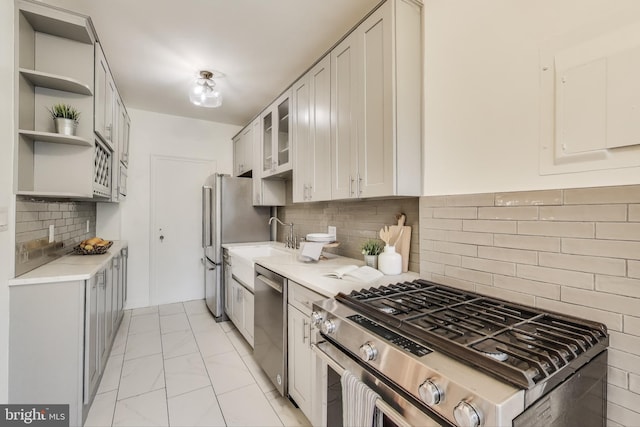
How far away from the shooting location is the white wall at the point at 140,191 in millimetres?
3615

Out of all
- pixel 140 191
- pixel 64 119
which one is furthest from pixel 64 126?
pixel 140 191

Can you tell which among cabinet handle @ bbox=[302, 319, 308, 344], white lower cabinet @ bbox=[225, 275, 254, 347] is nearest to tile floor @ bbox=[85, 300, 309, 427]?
white lower cabinet @ bbox=[225, 275, 254, 347]

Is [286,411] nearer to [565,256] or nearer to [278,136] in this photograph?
[565,256]

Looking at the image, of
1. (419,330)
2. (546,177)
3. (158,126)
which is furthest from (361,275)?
(158,126)

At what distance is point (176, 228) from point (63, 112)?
2353mm

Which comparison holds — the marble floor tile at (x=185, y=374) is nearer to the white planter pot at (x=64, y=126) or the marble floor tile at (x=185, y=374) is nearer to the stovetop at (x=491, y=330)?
the stovetop at (x=491, y=330)

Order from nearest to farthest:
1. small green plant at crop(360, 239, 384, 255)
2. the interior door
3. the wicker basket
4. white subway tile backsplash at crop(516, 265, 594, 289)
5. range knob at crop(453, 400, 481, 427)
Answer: range knob at crop(453, 400, 481, 427)
white subway tile backsplash at crop(516, 265, 594, 289)
small green plant at crop(360, 239, 384, 255)
the wicker basket
the interior door

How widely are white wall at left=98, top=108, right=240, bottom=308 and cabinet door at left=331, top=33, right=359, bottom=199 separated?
2874mm

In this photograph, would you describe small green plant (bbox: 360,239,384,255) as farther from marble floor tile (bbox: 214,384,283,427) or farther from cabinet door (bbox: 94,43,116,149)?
cabinet door (bbox: 94,43,116,149)

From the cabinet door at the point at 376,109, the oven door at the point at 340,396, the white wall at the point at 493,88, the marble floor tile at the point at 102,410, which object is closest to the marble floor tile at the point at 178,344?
the marble floor tile at the point at 102,410

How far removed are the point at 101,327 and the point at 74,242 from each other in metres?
1.14

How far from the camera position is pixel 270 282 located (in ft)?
6.39

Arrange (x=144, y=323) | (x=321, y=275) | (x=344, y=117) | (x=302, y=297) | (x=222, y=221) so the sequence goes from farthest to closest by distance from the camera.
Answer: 1. (x=222, y=221)
2. (x=144, y=323)
3. (x=344, y=117)
4. (x=321, y=275)
5. (x=302, y=297)

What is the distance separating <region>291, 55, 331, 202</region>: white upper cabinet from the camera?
6.78 ft
